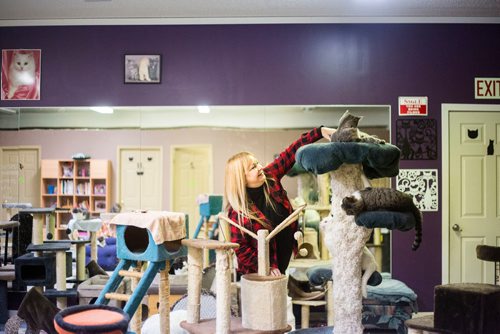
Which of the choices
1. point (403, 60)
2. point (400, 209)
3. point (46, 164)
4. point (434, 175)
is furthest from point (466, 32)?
point (46, 164)

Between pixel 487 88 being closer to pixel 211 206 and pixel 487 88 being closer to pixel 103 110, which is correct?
pixel 211 206

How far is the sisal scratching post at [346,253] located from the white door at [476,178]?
9.39 feet

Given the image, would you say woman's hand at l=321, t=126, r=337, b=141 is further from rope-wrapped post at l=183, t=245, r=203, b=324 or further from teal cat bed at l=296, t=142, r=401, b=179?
rope-wrapped post at l=183, t=245, r=203, b=324

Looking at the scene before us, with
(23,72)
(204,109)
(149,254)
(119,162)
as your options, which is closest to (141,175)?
(119,162)

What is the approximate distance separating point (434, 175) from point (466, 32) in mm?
1412

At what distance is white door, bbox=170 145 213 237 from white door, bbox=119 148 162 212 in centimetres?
21

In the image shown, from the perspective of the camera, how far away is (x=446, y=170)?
5039mm

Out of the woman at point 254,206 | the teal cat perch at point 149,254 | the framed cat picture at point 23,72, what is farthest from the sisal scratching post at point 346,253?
the framed cat picture at point 23,72

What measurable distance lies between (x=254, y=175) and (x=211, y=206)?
189 cm

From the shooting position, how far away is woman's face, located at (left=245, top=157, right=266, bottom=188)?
3010mm

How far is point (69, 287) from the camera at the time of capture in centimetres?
482

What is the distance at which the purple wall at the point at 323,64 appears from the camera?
507 centimetres

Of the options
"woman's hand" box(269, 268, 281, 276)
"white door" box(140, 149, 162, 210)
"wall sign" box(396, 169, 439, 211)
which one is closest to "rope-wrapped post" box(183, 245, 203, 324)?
"woman's hand" box(269, 268, 281, 276)

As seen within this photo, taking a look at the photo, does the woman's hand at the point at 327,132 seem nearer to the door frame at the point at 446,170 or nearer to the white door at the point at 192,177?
the white door at the point at 192,177
